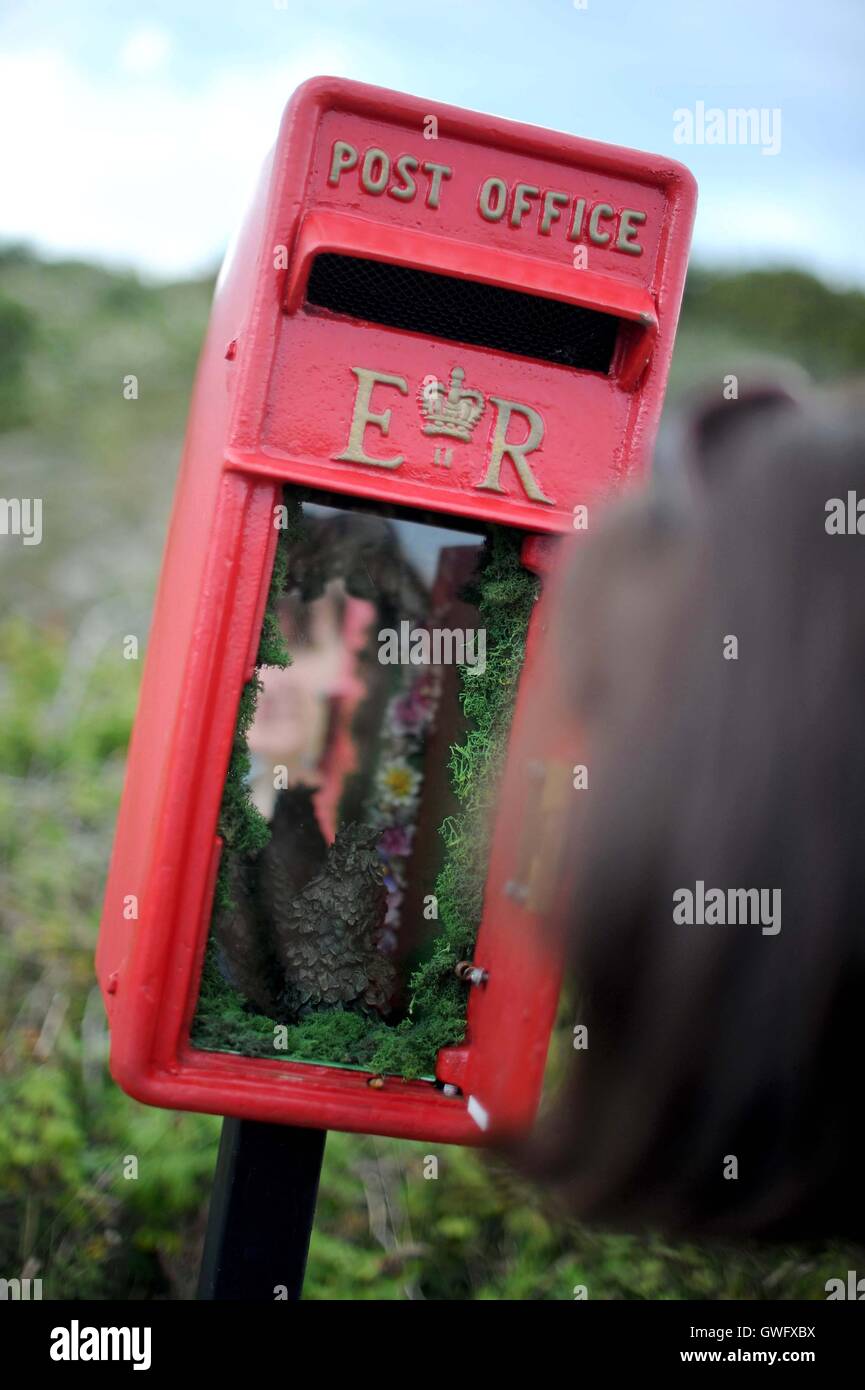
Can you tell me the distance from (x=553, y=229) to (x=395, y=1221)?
7.51 ft

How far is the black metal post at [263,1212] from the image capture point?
170cm

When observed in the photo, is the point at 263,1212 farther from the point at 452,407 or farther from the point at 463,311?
the point at 463,311

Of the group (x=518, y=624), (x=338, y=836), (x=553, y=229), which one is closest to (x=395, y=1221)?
(x=338, y=836)

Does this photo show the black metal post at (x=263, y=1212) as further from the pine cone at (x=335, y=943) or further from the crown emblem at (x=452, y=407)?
the crown emblem at (x=452, y=407)

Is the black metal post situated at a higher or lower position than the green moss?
lower

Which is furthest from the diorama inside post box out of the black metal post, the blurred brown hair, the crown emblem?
the blurred brown hair

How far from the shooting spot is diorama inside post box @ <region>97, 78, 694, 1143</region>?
149cm

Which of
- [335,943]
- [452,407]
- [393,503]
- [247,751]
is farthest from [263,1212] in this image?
[452,407]

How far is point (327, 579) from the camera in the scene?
2.48m

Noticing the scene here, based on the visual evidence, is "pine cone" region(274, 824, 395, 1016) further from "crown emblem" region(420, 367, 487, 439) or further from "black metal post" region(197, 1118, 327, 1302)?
"crown emblem" region(420, 367, 487, 439)

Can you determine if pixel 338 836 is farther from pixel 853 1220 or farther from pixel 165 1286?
pixel 165 1286

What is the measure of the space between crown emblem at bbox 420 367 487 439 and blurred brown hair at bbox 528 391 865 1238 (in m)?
0.69

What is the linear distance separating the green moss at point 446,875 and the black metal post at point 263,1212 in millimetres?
155

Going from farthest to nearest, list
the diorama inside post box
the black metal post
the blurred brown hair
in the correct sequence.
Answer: the black metal post
the diorama inside post box
the blurred brown hair
